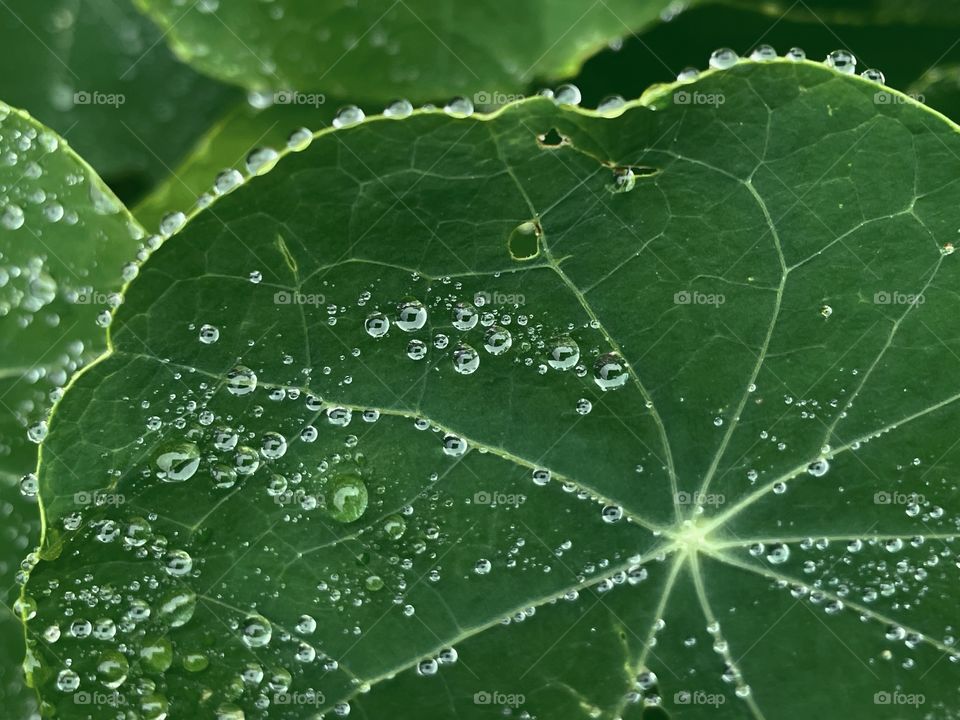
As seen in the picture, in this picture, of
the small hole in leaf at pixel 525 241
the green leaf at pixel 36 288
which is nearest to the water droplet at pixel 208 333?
the green leaf at pixel 36 288

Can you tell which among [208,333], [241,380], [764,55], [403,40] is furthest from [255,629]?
[764,55]

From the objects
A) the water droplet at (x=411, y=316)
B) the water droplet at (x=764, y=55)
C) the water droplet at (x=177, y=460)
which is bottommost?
the water droplet at (x=177, y=460)

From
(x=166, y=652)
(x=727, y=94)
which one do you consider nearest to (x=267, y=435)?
(x=166, y=652)

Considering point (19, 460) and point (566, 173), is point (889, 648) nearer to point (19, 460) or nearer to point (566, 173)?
point (566, 173)

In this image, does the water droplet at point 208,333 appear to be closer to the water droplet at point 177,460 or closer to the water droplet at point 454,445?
the water droplet at point 177,460

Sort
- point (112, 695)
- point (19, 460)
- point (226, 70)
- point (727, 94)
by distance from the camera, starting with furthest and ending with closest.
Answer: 1. point (226, 70)
2. point (19, 460)
3. point (112, 695)
4. point (727, 94)

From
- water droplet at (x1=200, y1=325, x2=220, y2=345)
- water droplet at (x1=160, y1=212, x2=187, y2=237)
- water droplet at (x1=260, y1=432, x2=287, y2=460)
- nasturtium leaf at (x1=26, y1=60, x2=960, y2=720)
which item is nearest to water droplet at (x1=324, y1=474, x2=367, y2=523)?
nasturtium leaf at (x1=26, y1=60, x2=960, y2=720)

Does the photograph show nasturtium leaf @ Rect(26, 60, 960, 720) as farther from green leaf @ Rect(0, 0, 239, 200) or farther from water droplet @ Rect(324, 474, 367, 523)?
green leaf @ Rect(0, 0, 239, 200)
